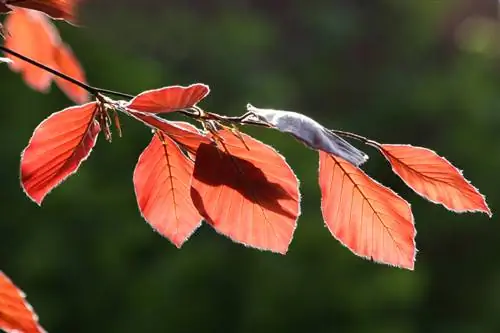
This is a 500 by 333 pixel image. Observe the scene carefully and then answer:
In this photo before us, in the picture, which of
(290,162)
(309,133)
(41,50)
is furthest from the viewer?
(290,162)

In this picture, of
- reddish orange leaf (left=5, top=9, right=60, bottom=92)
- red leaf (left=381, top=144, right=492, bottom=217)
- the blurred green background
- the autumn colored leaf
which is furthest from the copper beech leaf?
the blurred green background

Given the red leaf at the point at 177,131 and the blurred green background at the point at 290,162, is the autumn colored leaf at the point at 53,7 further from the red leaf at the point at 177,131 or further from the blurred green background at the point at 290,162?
the blurred green background at the point at 290,162

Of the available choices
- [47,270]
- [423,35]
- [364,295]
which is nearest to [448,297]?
[364,295]

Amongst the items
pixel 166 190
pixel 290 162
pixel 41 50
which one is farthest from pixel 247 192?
pixel 290 162

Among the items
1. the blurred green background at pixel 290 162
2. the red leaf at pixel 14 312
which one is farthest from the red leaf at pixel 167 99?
the blurred green background at pixel 290 162

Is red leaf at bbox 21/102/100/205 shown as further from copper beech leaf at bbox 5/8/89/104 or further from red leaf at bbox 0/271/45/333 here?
copper beech leaf at bbox 5/8/89/104

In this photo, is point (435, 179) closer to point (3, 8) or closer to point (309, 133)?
point (309, 133)

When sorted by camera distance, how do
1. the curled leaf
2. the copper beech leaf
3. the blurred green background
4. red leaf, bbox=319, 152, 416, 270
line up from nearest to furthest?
the curled leaf → red leaf, bbox=319, 152, 416, 270 → the copper beech leaf → the blurred green background
